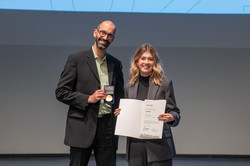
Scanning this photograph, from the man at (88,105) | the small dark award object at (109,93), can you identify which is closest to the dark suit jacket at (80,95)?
the man at (88,105)

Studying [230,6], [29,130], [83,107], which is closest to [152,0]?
[230,6]

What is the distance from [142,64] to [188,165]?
2584 mm

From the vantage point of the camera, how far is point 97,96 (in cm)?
161

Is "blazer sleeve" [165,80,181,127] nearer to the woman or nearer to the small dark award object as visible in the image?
the woman

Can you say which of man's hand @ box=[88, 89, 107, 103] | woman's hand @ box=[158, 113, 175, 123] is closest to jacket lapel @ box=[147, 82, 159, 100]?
woman's hand @ box=[158, 113, 175, 123]

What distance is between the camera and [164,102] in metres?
1.48

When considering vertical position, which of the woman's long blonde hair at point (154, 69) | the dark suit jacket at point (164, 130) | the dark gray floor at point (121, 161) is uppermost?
the woman's long blonde hair at point (154, 69)

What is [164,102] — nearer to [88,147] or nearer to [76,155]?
[88,147]

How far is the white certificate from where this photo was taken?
1.50 meters

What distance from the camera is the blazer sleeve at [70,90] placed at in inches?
65.1

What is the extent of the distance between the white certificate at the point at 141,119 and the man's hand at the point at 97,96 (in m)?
0.14

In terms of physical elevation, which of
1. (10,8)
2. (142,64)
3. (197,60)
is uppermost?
(10,8)

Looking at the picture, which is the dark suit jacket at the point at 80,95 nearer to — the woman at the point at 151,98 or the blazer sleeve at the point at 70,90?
the blazer sleeve at the point at 70,90

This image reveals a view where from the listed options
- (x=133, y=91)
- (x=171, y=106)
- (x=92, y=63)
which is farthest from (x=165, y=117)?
(x=92, y=63)
